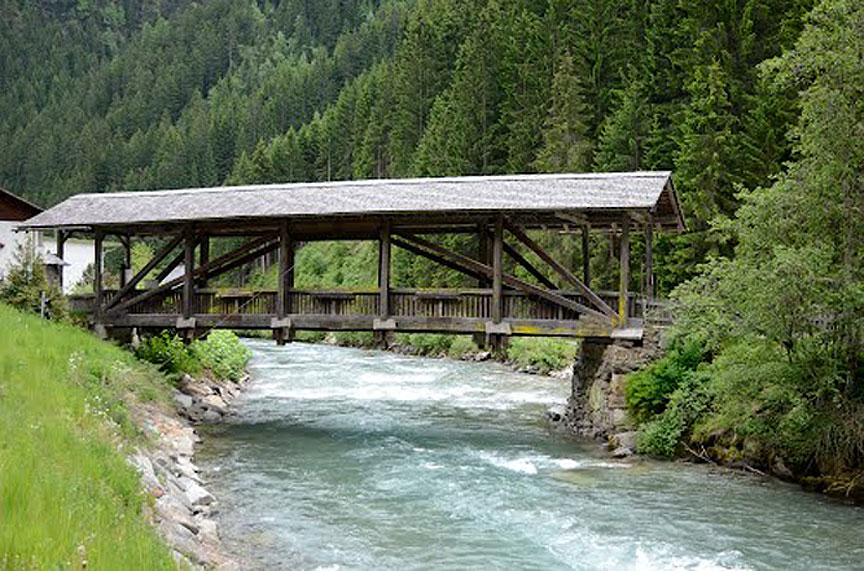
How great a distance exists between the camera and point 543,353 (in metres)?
32.2

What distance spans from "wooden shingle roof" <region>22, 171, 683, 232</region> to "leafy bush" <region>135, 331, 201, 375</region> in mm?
3739

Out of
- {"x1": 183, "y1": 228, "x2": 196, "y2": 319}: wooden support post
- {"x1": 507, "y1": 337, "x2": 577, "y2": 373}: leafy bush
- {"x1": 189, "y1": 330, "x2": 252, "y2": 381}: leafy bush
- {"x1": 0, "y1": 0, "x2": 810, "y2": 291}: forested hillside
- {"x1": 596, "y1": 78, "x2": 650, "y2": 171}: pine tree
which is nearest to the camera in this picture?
{"x1": 183, "y1": 228, "x2": 196, "y2": 319}: wooden support post

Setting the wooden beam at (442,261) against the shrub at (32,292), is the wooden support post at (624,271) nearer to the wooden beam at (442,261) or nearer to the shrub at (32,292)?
the wooden beam at (442,261)

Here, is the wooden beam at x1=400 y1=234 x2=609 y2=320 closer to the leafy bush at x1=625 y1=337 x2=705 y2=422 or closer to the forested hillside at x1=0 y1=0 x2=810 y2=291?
the leafy bush at x1=625 y1=337 x2=705 y2=422

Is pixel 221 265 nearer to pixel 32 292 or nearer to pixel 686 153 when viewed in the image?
pixel 32 292

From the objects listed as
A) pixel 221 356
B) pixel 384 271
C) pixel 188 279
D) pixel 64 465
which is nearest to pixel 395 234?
pixel 384 271

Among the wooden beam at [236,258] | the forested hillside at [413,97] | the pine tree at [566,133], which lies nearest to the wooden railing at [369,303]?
the wooden beam at [236,258]

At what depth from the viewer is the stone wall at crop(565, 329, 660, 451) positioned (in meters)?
17.9

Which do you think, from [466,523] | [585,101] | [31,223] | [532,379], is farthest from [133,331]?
[585,101]

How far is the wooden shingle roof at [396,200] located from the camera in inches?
697

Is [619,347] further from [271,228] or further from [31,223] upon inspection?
[31,223]

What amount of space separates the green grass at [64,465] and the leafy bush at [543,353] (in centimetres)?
1871

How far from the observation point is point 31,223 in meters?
22.4

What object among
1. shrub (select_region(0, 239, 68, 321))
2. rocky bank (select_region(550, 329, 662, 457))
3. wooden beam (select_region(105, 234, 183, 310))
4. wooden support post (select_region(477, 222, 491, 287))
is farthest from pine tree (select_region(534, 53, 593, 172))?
shrub (select_region(0, 239, 68, 321))
